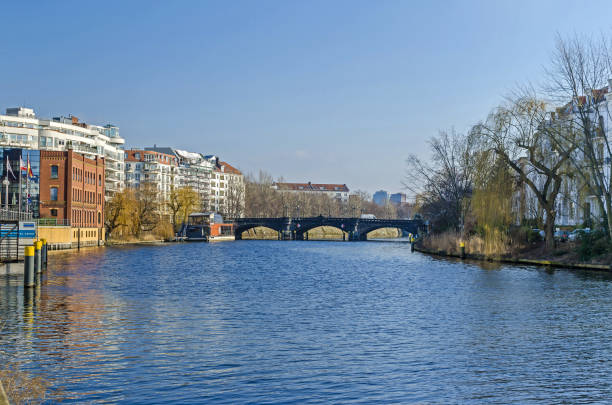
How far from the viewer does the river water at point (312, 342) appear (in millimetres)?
14342

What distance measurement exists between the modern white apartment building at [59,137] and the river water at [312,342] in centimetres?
9710

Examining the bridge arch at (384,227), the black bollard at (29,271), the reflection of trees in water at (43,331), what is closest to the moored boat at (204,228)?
the bridge arch at (384,227)

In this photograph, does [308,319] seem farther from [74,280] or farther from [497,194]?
[497,194]

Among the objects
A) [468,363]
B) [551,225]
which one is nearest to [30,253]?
[468,363]

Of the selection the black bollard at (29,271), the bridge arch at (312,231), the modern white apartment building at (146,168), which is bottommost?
the black bollard at (29,271)

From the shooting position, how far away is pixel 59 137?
424 feet

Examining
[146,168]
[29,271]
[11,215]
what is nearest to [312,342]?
[29,271]

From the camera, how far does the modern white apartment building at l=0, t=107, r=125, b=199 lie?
12612 centimetres

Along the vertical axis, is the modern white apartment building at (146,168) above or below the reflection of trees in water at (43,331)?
above

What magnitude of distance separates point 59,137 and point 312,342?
394 feet

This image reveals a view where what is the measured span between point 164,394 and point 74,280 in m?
26.5

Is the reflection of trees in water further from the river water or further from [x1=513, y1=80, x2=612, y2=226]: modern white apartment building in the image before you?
[x1=513, y1=80, x2=612, y2=226]: modern white apartment building

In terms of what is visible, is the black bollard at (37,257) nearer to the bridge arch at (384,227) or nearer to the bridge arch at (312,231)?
the bridge arch at (384,227)

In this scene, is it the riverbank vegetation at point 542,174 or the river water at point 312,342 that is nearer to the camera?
the river water at point 312,342
